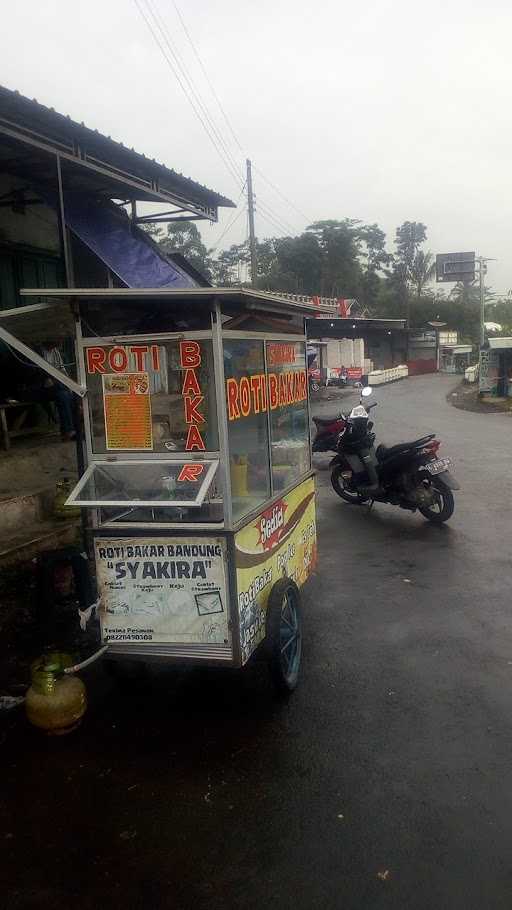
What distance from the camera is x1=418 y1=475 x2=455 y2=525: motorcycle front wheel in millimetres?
8047

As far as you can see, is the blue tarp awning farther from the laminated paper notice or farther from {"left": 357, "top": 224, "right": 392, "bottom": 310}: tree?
{"left": 357, "top": 224, "right": 392, "bottom": 310}: tree

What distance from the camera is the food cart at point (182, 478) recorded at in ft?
12.2

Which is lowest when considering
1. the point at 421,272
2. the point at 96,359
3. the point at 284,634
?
the point at 284,634

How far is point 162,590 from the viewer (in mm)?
3812

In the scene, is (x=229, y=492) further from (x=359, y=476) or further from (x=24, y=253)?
(x=24, y=253)

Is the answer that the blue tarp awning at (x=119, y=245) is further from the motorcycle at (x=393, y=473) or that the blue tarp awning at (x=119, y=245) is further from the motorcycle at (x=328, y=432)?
the motorcycle at (x=393, y=473)

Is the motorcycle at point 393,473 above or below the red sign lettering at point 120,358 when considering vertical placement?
below

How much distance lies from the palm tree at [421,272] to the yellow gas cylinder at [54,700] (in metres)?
67.9

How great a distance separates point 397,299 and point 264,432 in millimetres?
61534

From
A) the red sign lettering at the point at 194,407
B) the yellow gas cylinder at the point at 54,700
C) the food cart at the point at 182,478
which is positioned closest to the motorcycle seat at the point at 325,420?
the food cart at the point at 182,478

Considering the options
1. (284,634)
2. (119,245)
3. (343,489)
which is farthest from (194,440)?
(119,245)

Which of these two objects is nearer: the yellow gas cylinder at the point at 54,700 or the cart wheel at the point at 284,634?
the yellow gas cylinder at the point at 54,700

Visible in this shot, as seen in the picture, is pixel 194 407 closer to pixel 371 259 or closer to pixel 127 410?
pixel 127 410

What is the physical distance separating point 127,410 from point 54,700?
1.70 meters
